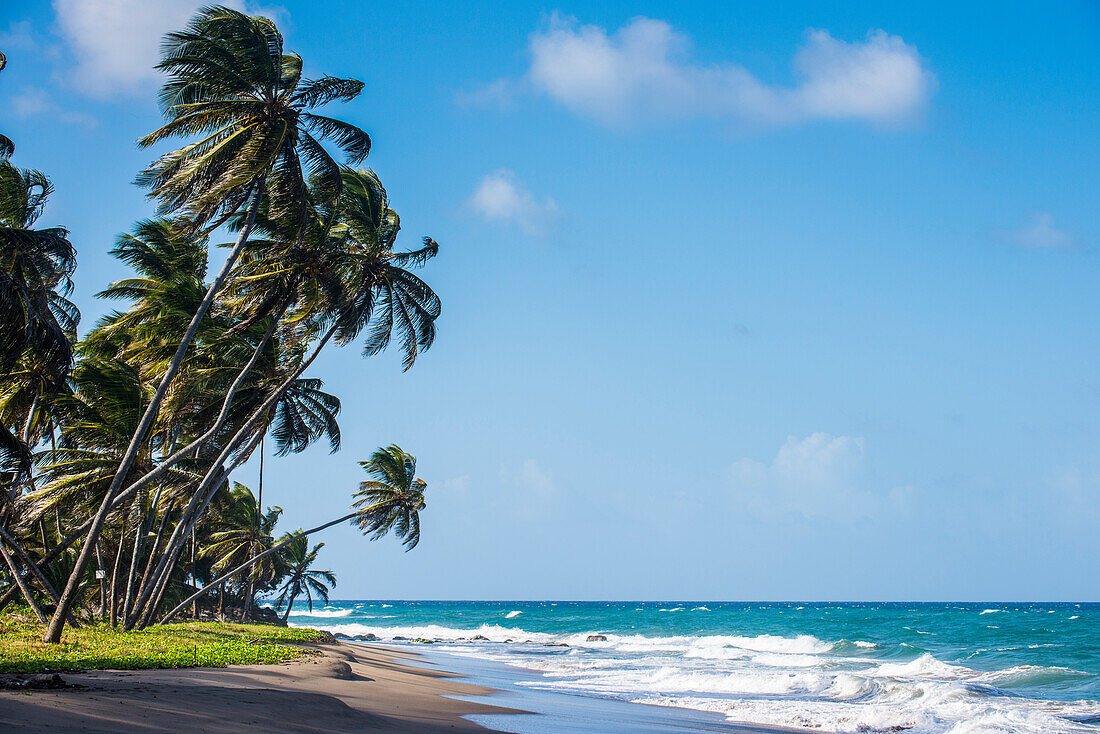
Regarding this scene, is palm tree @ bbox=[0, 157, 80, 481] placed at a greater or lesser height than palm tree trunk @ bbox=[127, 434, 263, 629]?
greater

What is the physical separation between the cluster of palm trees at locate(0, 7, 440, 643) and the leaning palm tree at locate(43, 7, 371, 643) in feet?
0.11

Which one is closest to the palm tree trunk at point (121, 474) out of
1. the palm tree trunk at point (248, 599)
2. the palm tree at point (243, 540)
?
the palm tree at point (243, 540)

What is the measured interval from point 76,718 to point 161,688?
8.17 ft

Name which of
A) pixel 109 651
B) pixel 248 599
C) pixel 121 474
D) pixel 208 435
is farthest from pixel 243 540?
pixel 109 651

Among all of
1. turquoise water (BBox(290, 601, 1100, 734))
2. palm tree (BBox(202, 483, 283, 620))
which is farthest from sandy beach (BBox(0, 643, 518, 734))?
palm tree (BBox(202, 483, 283, 620))

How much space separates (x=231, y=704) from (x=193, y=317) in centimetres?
1158

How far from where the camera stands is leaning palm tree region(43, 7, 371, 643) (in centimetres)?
1480

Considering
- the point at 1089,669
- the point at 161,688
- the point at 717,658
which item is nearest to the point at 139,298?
the point at 161,688

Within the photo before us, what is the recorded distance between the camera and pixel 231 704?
8914mm

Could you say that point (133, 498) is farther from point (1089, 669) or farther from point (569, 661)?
point (1089, 669)

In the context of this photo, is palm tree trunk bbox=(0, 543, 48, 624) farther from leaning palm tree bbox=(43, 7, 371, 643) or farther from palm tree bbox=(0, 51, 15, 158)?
palm tree bbox=(0, 51, 15, 158)

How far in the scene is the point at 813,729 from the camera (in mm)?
14180

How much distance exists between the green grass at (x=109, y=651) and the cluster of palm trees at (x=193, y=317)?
67 cm

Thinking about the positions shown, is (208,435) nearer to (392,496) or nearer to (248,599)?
(392,496)
